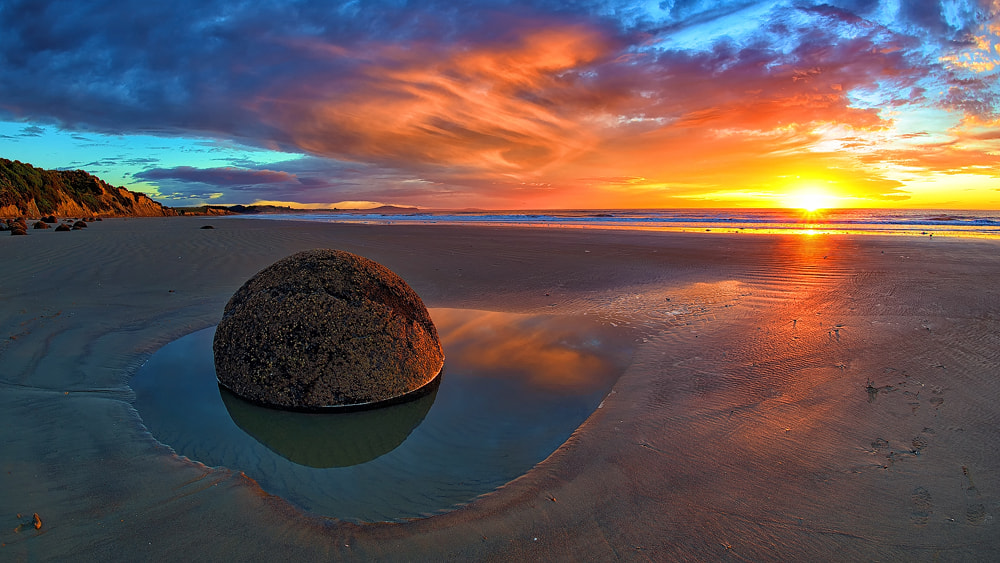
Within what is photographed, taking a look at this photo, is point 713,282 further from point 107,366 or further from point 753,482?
point 107,366

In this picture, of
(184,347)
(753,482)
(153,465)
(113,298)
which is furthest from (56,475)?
(113,298)

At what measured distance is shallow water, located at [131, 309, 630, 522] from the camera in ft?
8.68

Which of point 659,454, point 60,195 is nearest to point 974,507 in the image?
point 659,454

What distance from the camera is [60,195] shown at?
3841cm

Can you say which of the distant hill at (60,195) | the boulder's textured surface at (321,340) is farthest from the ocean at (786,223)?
the boulder's textured surface at (321,340)

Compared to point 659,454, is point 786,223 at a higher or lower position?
higher

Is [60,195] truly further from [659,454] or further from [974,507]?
[974,507]

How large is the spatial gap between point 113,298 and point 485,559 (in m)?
7.81

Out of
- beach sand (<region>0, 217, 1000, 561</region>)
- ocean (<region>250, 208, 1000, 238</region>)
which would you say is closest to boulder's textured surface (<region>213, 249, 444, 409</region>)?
beach sand (<region>0, 217, 1000, 561</region>)

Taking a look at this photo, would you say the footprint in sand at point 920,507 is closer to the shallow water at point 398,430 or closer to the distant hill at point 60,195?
the shallow water at point 398,430

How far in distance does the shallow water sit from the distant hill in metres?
39.4

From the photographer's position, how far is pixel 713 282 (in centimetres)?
923

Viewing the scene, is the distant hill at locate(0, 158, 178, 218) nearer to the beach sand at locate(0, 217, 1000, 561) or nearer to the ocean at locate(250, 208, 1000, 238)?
the ocean at locate(250, 208, 1000, 238)

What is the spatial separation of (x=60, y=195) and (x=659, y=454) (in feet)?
171
